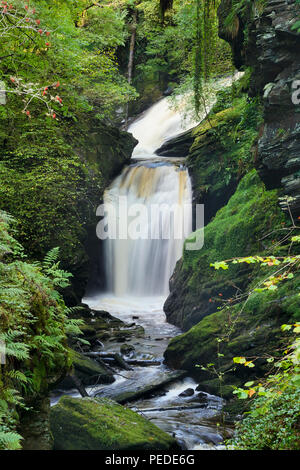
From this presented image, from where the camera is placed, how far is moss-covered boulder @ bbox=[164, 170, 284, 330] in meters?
10.0

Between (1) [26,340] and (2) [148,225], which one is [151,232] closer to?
(2) [148,225]

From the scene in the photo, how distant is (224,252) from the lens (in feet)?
36.0

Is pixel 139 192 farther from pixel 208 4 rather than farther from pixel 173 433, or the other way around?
pixel 173 433

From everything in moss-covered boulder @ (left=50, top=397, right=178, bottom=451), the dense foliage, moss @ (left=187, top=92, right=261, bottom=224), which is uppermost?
moss @ (left=187, top=92, right=261, bottom=224)

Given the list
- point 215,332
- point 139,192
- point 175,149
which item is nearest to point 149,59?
point 175,149

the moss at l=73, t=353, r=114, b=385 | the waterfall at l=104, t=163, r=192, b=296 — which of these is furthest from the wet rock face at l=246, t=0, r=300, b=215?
the waterfall at l=104, t=163, r=192, b=296

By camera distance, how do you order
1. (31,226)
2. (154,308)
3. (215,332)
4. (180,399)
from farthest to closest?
(154,308), (31,226), (215,332), (180,399)

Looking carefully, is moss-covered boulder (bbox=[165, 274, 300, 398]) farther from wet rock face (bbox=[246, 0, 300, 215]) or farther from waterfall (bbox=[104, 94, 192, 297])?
waterfall (bbox=[104, 94, 192, 297])

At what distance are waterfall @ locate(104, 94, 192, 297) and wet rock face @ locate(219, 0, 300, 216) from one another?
22.5ft

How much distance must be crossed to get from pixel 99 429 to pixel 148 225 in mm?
11640

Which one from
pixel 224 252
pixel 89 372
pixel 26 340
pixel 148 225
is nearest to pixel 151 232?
pixel 148 225

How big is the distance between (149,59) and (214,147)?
1396 centimetres

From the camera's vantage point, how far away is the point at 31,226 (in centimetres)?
1004

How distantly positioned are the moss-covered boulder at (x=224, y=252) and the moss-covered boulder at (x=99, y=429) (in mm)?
4466
